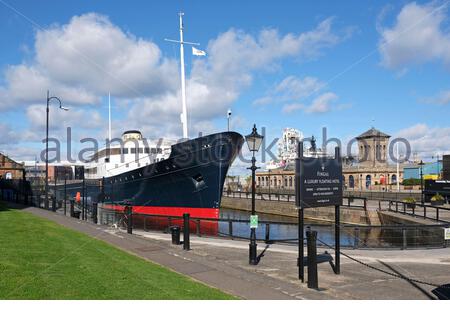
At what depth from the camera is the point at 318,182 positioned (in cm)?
1012

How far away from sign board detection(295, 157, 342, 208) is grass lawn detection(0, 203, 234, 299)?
3216 millimetres

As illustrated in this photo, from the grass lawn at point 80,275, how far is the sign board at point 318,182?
3.22m

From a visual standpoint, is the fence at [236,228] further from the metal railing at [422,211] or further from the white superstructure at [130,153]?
the white superstructure at [130,153]

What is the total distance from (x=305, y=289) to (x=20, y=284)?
5465 mm

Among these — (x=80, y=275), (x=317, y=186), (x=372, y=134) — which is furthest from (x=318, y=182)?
(x=372, y=134)

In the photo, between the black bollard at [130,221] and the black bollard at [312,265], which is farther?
the black bollard at [130,221]

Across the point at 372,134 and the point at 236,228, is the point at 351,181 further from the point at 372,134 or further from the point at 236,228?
the point at 236,228

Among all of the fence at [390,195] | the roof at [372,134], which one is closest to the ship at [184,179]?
the fence at [390,195]

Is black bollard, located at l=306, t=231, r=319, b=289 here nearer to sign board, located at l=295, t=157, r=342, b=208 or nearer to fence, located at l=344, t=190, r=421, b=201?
sign board, located at l=295, t=157, r=342, b=208

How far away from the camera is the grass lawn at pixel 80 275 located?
691 cm

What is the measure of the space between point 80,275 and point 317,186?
575 cm

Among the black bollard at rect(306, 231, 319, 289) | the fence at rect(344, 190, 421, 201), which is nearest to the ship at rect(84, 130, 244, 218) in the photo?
the black bollard at rect(306, 231, 319, 289)
